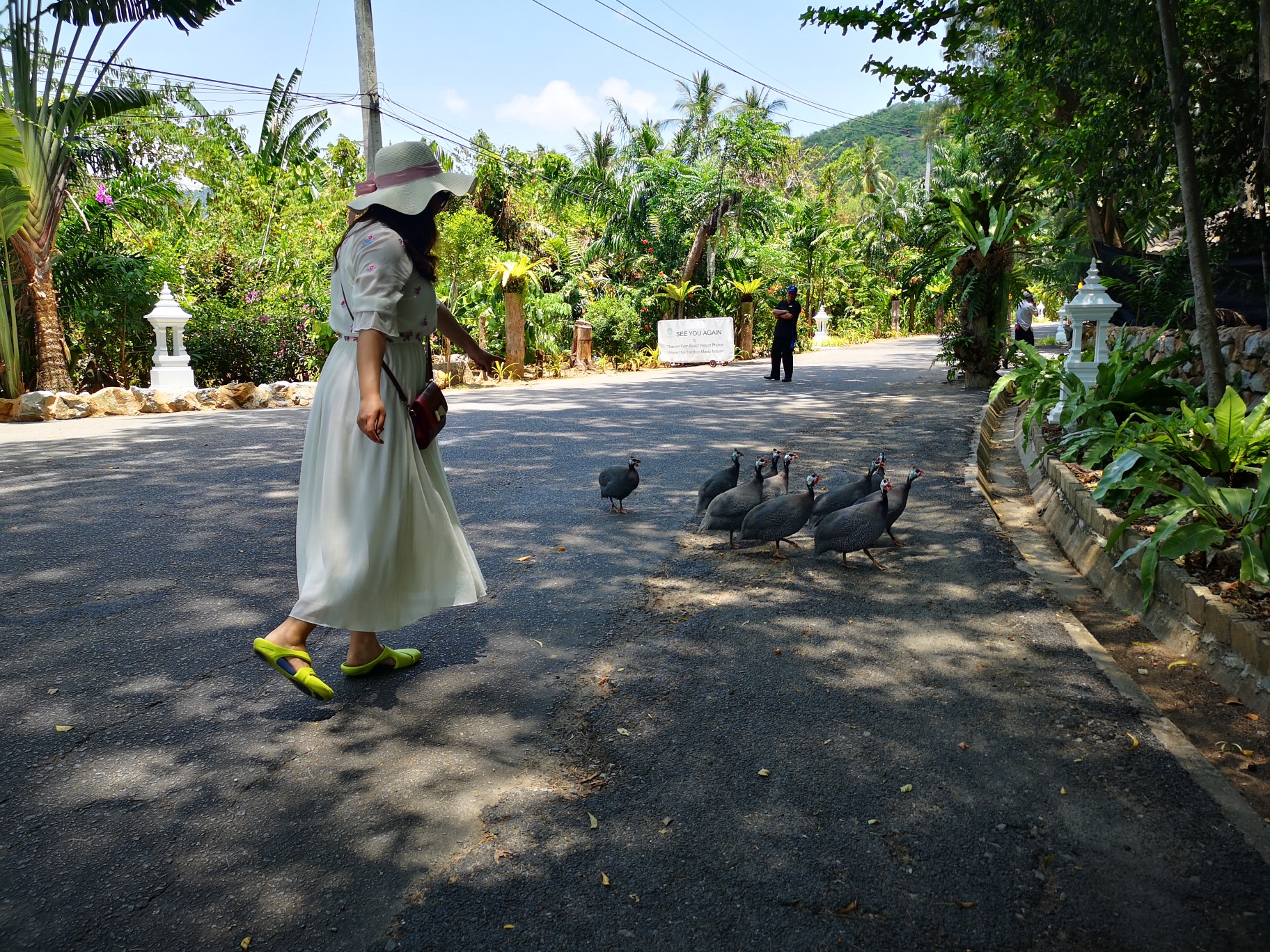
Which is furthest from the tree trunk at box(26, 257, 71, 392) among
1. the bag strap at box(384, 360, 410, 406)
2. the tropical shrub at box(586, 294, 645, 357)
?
the tropical shrub at box(586, 294, 645, 357)

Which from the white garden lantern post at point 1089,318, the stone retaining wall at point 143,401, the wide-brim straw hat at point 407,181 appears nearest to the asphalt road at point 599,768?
the wide-brim straw hat at point 407,181

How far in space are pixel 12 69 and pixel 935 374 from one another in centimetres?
1699

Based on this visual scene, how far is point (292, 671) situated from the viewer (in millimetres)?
3547

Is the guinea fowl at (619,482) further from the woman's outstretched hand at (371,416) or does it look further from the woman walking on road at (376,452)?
the woman's outstretched hand at (371,416)

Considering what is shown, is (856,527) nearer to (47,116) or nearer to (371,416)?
(371,416)

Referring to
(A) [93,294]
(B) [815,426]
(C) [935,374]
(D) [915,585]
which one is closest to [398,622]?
(D) [915,585]

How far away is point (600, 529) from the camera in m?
6.50

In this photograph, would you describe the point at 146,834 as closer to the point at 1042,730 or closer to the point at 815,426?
the point at 1042,730

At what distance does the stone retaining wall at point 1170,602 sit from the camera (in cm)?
388

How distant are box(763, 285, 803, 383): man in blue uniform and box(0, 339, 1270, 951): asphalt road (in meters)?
12.1

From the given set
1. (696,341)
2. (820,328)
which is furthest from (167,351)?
(820,328)

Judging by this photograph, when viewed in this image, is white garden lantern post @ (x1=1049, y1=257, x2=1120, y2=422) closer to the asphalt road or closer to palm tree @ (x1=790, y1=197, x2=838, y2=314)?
the asphalt road

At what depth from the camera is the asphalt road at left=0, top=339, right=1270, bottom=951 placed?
2422mm

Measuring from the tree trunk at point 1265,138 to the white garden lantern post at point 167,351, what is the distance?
13713mm
